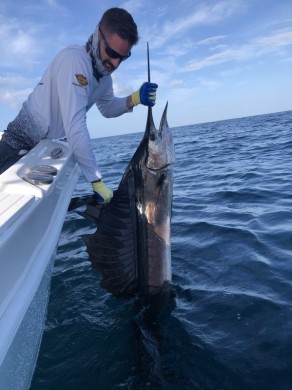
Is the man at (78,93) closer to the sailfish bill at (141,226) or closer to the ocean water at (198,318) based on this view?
the sailfish bill at (141,226)

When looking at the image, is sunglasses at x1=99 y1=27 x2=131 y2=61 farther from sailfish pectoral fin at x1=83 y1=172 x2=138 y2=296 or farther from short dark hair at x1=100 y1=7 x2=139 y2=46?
sailfish pectoral fin at x1=83 y1=172 x2=138 y2=296

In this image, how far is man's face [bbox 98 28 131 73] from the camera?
251cm

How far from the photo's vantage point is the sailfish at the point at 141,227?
7.73 feet

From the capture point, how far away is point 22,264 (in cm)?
177

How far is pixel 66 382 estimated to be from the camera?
2.02 m

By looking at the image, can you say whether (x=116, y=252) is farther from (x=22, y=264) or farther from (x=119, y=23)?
(x=119, y=23)

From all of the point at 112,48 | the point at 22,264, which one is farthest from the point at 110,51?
the point at 22,264

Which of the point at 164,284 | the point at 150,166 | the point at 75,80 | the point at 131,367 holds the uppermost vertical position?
the point at 75,80

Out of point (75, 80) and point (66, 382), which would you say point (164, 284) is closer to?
point (66, 382)

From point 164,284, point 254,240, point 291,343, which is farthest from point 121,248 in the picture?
A: point 254,240

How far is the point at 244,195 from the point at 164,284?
3332mm

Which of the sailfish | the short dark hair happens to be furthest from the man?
the sailfish

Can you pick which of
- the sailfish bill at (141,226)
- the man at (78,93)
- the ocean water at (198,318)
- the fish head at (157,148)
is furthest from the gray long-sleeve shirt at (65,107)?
the ocean water at (198,318)

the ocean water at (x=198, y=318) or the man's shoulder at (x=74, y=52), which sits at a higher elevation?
the man's shoulder at (x=74, y=52)
